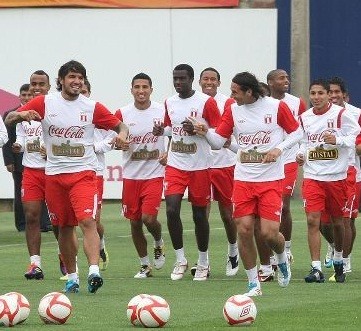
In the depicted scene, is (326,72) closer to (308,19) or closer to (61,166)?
(308,19)

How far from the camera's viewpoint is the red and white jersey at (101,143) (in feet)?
62.7

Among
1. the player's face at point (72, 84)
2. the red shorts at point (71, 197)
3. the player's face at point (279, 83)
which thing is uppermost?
the player's face at point (72, 84)

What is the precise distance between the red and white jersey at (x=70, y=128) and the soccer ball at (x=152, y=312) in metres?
3.43

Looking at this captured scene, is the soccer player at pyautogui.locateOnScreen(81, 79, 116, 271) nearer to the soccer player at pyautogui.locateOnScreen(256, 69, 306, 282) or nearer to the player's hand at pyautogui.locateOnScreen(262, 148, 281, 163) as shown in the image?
the soccer player at pyautogui.locateOnScreen(256, 69, 306, 282)

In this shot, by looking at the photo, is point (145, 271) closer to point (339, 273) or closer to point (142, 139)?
point (142, 139)

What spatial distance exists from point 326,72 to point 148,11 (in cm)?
420

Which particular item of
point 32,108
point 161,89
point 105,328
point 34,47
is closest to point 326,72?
point 161,89

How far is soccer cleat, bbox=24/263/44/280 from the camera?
1852cm

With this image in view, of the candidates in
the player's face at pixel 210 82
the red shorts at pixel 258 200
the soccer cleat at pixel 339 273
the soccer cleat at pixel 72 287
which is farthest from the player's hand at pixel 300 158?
the soccer cleat at pixel 72 287

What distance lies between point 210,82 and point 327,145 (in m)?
2.69

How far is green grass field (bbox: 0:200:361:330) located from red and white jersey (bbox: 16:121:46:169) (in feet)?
4.60

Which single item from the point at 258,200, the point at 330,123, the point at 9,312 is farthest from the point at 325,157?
the point at 9,312

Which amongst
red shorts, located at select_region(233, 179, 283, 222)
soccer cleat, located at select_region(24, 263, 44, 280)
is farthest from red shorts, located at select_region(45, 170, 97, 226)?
soccer cleat, located at select_region(24, 263, 44, 280)

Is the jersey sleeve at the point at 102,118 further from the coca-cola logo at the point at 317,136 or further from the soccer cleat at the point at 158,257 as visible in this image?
the soccer cleat at the point at 158,257
